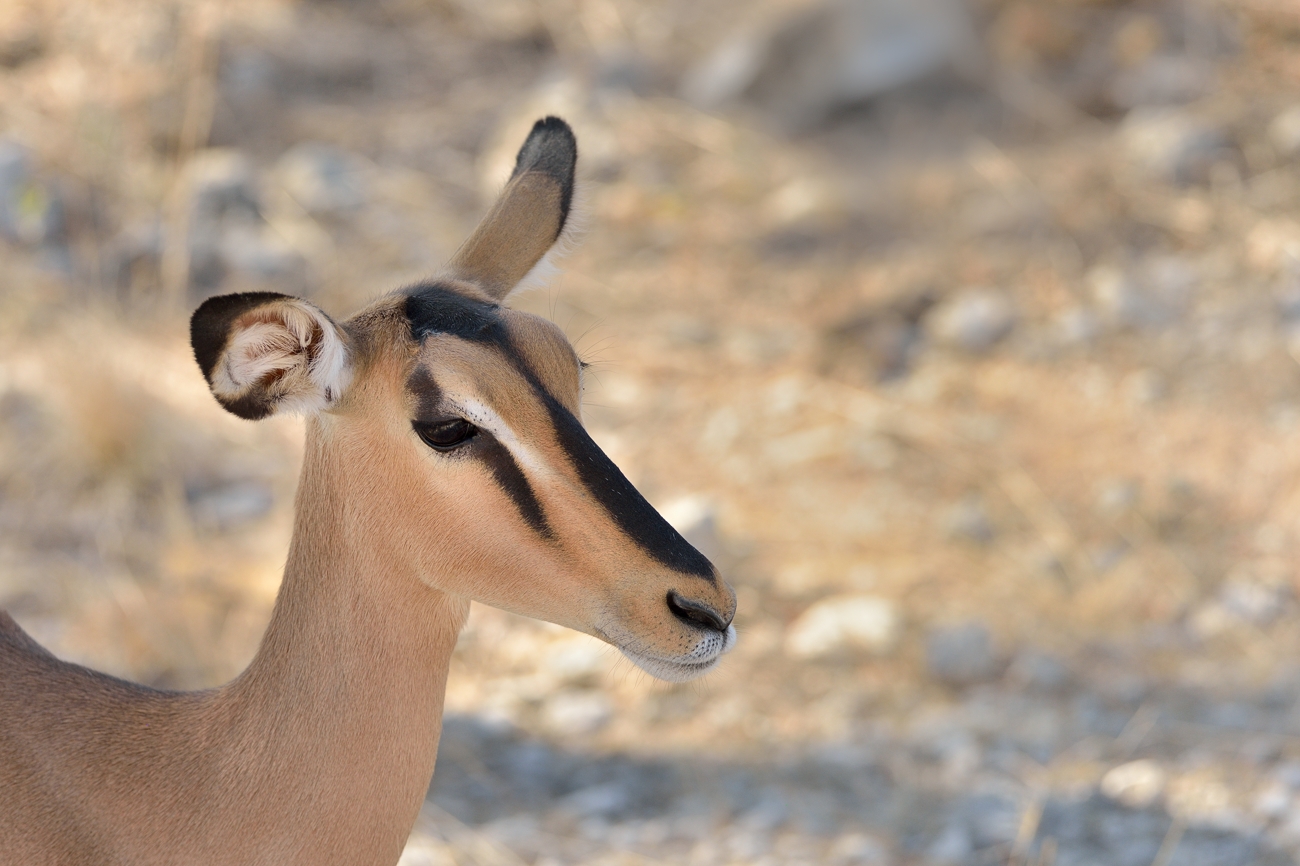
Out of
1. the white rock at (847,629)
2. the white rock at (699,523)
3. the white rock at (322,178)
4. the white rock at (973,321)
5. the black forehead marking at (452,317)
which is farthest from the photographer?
the white rock at (322,178)

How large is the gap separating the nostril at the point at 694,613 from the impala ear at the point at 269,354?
763mm

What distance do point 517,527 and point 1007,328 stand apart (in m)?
5.81

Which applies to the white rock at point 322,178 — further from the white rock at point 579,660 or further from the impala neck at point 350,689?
the impala neck at point 350,689

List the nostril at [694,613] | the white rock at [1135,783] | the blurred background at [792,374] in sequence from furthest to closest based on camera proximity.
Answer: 1. the blurred background at [792,374]
2. the white rock at [1135,783]
3. the nostril at [694,613]

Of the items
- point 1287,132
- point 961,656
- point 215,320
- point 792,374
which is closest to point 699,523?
point 961,656

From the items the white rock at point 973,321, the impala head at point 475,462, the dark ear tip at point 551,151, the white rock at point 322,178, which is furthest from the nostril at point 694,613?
the white rock at point 322,178

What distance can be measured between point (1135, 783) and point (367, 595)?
3.22 meters

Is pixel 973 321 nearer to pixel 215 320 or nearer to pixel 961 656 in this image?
pixel 961 656

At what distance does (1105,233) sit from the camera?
8.30 metres

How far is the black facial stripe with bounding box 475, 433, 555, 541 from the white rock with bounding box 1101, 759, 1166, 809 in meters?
3.10

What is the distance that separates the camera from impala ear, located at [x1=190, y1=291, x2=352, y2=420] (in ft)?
7.72

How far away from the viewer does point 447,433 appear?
2.52 metres

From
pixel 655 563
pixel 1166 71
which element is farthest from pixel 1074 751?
pixel 1166 71

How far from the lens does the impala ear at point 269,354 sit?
92.7 inches
